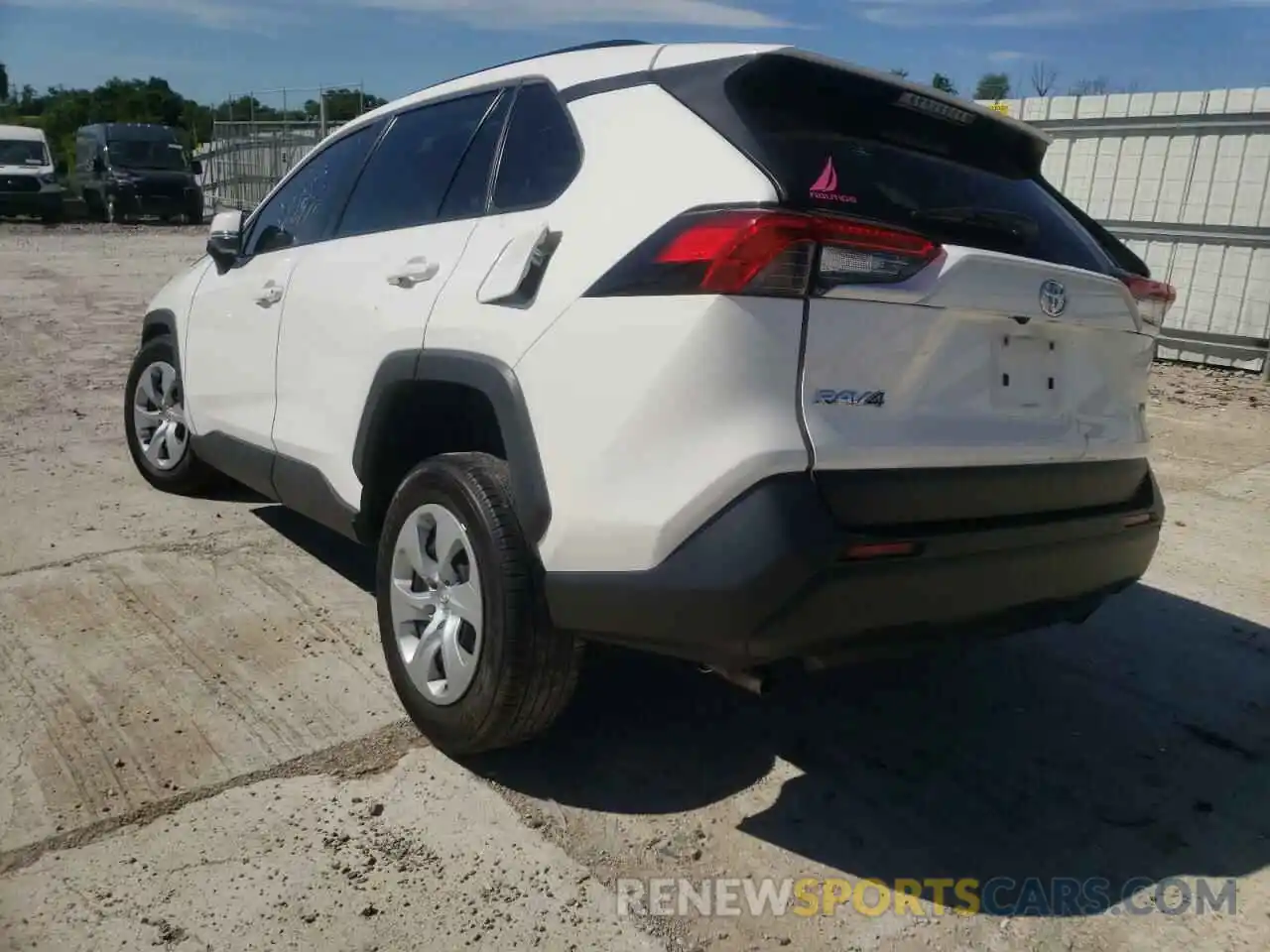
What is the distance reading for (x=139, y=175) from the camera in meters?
24.8

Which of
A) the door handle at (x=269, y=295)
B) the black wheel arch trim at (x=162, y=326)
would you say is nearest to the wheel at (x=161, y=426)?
the black wheel arch trim at (x=162, y=326)

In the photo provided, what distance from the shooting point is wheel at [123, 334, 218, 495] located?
16.8 feet

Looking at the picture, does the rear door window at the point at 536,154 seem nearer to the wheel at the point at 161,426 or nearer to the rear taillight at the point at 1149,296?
the rear taillight at the point at 1149,296

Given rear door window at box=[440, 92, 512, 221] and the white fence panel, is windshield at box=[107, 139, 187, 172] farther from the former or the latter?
rear door window at box=[440, 92, 512, 221]

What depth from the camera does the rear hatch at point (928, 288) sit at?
2.34m

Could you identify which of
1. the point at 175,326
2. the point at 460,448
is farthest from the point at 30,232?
the point at 460,448

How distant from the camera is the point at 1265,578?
4801 millimetres

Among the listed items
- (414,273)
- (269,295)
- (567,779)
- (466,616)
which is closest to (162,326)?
(269,295)

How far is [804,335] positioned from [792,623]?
614 millimetres

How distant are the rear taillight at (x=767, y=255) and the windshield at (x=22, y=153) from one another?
26427 mm

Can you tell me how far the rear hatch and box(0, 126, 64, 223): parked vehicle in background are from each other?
84.4 feet

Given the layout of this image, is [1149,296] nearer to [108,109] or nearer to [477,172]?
[477,172]

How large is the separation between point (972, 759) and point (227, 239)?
3535 mm

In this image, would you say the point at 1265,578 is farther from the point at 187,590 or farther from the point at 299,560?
the point at 187,590
